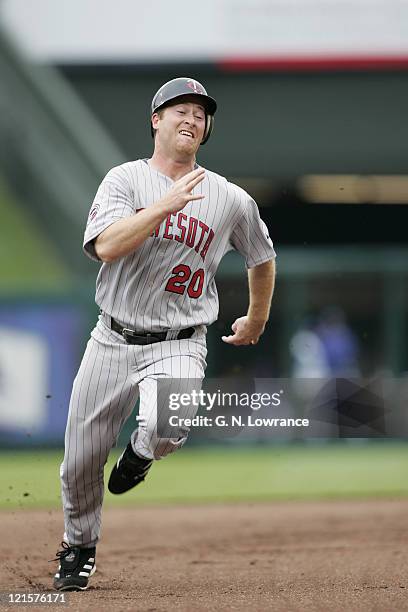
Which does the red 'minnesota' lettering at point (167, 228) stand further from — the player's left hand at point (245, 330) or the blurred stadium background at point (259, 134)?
the blurred stadium background at point (259, 134)

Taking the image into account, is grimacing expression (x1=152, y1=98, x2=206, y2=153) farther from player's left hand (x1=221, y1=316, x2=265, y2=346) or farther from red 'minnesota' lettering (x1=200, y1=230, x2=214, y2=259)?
player's left hand (x1=221, y1=316, x2=265, y2=346)

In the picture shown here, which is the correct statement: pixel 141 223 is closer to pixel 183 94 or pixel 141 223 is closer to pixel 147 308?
pixel 147 308

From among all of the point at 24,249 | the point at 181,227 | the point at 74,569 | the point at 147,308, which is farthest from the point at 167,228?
the point at 24,249

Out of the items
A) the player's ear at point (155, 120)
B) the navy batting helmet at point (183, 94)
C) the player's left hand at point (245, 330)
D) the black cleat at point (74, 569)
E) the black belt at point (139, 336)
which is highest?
the navy batting helmet at point (183, 94)

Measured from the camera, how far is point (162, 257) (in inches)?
147

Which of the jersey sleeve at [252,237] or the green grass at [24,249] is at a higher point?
the green grass at [24,249]

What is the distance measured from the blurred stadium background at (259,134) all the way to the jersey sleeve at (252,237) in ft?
20.4

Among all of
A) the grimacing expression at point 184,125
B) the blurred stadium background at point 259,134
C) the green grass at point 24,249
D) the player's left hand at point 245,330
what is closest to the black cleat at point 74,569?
the player's left hand at point 245,330

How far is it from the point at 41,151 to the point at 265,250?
29.5 ft

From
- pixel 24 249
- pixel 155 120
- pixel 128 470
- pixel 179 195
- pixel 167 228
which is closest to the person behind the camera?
pixel 179 195

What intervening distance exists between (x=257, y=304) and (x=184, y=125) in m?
0.76

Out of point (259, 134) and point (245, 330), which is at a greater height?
point (259, 134)

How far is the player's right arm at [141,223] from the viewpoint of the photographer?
134 inches

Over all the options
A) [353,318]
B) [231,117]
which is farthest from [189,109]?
[231,117]
